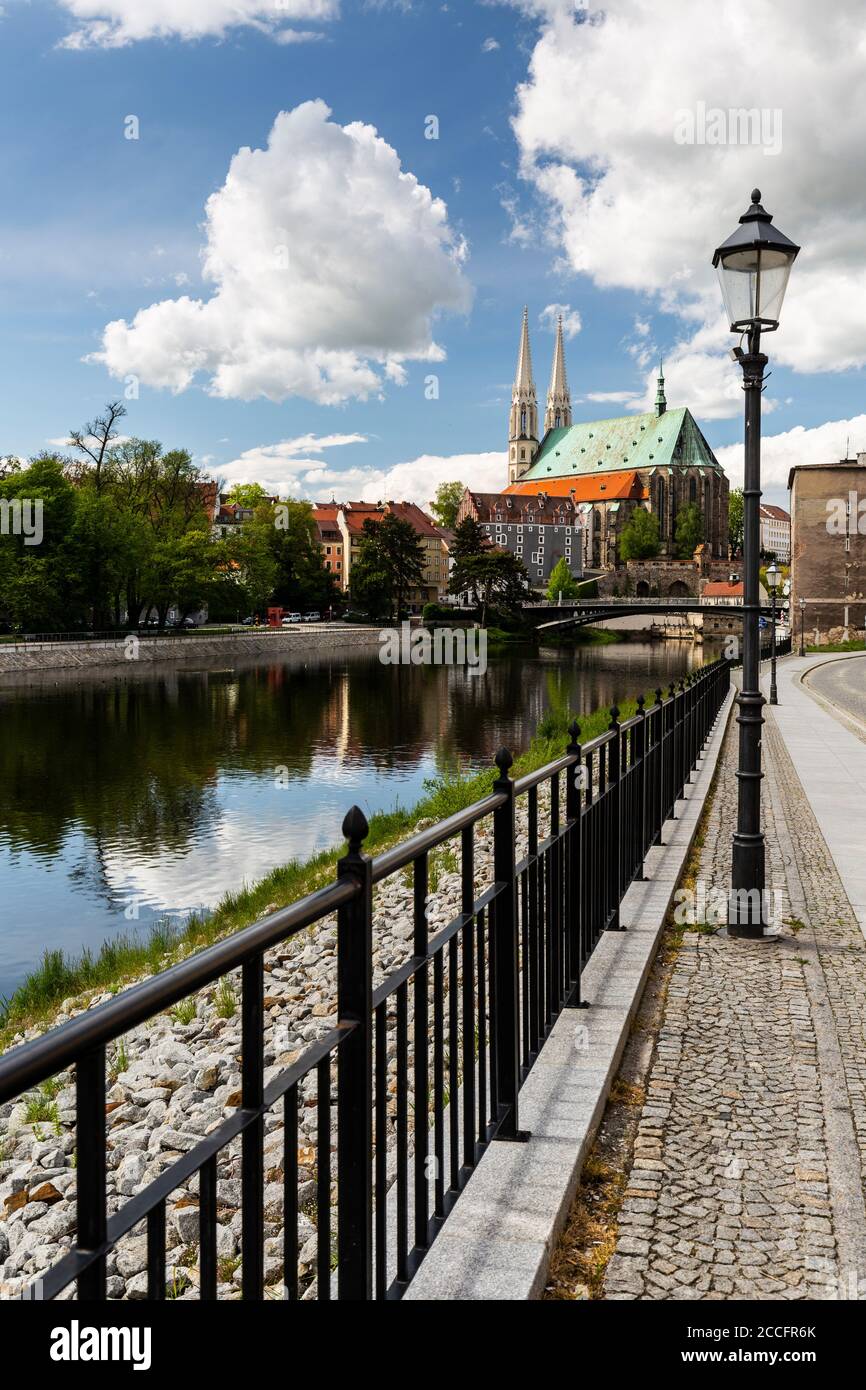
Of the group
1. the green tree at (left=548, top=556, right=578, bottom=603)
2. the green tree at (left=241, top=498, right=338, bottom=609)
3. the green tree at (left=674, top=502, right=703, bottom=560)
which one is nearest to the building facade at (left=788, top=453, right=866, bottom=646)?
the green tree at (left=241, top=498, right=338, bottom=609)

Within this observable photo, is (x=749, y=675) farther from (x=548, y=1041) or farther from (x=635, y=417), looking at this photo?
(x=635, y=417)

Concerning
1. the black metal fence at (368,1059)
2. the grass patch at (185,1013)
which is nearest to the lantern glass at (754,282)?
the black metal fence at (368,1059)

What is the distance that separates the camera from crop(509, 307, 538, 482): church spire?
16950cm

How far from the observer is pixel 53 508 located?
5356 centimetres

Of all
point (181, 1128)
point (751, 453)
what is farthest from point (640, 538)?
point (181, 1128)

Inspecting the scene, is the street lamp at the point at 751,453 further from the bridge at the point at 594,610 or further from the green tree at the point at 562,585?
the green tree at the point at 562,585

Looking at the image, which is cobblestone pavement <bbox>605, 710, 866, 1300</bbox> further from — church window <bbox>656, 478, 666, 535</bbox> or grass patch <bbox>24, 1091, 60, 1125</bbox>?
church window <bbox>656, 478, 666, 535</bbox>

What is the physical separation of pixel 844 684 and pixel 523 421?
14106cm

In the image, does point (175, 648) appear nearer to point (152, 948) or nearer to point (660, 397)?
point (152, 948)

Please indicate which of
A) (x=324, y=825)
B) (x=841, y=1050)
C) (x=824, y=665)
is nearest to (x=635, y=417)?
(x=824, y=665)

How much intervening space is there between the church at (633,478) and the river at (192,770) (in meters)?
100.0

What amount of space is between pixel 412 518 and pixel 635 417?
4172 centimetres

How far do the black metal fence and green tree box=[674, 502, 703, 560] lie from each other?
463 ft

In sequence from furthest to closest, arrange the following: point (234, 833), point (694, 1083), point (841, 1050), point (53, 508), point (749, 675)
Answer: point (53, 508)
point (234, 833)
point (749, 675)
point (841, 1050)
point (694, 1083)
